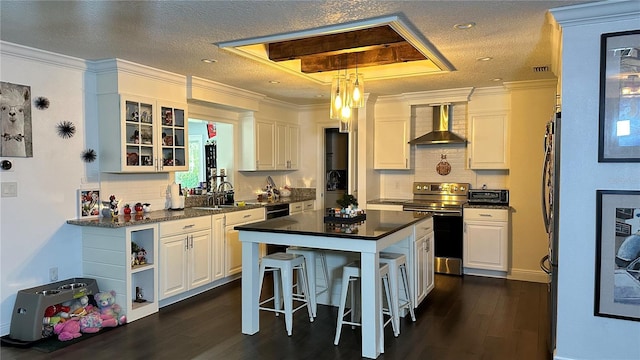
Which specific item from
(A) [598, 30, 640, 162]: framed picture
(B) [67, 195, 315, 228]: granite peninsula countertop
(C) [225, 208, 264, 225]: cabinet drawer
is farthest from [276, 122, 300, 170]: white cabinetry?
(A) [598, 30, 640, 162]: framed picture

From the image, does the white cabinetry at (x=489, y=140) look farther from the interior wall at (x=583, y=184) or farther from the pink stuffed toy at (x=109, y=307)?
the pink stuffed toy at (x=109, y=307)

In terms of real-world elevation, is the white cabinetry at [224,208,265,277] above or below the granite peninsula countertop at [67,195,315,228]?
below

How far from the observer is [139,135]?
4371 millimetres

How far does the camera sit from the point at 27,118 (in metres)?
3.71

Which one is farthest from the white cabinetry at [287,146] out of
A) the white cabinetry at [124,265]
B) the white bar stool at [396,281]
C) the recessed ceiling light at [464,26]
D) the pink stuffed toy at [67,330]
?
the recessed ceiling light at [464,26]

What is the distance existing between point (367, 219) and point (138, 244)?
2193 millimetres

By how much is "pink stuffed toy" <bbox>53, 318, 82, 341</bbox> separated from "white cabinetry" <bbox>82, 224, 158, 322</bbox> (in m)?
0.40

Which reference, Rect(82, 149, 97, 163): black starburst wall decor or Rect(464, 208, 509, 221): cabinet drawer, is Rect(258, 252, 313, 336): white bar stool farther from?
Rect(464, 208, 509, 221): cabinet drawer

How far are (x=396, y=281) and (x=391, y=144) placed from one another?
9.90 feet

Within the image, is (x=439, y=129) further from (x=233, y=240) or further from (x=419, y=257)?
(x=233, y=240)

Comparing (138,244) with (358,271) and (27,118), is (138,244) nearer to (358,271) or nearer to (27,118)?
(27,118)

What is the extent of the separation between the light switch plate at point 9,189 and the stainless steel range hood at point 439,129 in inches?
177

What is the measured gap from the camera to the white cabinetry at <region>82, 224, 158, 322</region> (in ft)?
12.6

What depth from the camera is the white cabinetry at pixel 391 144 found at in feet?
20.1
